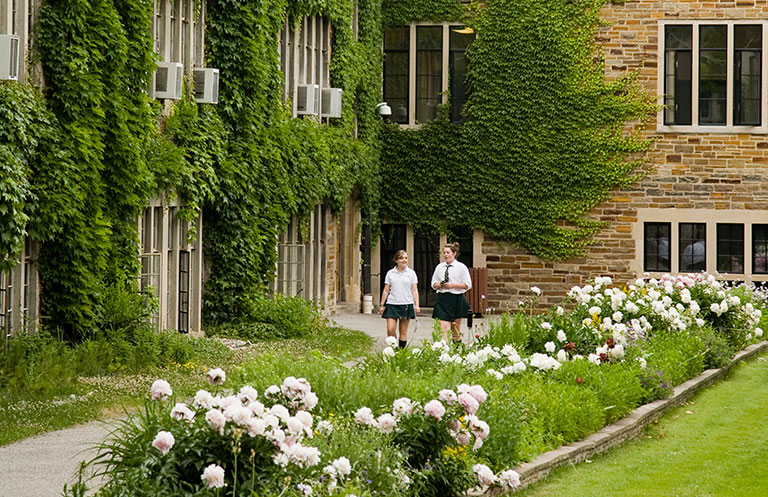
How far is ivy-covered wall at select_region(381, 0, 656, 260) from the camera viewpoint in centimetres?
2605

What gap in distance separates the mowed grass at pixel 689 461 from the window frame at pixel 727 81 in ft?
42.4

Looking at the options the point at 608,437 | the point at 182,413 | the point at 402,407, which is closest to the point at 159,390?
the point at 182,413

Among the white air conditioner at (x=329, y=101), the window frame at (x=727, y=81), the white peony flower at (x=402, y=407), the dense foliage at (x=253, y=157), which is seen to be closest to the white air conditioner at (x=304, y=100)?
the dense foliage at (x=253, y=157)

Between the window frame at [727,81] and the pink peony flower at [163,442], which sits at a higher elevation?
the window frame at [727,81]

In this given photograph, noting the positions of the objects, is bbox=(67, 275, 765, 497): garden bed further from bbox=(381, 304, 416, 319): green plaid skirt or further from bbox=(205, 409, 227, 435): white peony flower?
bbox=(381, 304, 416, 319): green plaid skirt

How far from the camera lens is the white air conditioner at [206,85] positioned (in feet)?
57.9

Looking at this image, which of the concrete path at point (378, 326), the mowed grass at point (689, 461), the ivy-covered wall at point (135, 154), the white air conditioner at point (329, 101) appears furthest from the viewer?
the white air conditioner at point (329, 101)

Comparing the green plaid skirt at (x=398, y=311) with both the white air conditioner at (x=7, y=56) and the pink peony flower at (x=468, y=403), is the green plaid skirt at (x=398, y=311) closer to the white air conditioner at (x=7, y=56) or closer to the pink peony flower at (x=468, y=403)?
the white air conditioner at (x=7, y=56)

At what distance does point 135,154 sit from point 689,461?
26.4 ft

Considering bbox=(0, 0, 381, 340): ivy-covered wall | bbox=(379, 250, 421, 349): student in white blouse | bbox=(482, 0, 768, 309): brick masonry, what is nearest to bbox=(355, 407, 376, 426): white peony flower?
bbox=(0, 0, 381, 340): ivy-covered wall

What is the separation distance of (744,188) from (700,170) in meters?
0.99

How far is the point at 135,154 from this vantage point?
1520 centimetres

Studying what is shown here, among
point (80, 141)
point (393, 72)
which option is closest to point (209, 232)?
point (80, 141)

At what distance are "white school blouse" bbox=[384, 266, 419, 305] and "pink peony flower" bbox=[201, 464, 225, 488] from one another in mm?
10719
